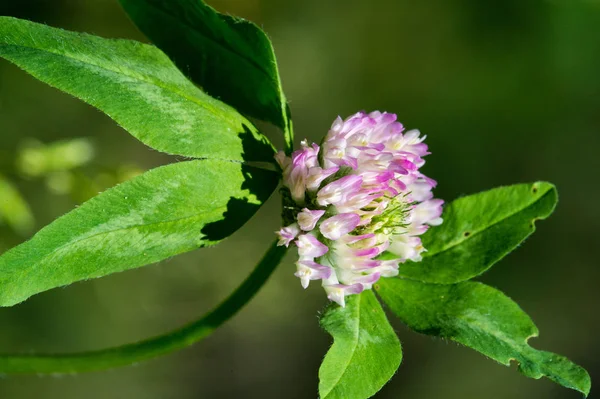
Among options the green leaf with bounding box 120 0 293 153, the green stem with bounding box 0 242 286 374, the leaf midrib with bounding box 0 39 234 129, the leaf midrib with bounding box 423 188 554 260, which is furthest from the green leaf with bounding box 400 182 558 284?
the leaf midrib with bounding box 0 39 234 129

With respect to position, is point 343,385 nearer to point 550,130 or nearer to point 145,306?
point 145,306

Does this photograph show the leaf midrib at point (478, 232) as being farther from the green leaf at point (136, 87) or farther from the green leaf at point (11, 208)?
the green leaf at point (11, 208)

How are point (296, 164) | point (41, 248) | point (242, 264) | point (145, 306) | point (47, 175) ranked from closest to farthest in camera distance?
point (41, 248)
point (296, 164)
point (47, 175)
point (145, 306)
point (242, 264)

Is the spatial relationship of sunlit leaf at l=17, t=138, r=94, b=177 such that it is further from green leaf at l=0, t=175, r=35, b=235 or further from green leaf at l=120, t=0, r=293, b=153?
green leaf at l=120, t=0, r=293, b=153

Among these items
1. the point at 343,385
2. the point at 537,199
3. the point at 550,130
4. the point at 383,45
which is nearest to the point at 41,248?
the point at 343,385

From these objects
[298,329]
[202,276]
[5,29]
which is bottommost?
[298,329]

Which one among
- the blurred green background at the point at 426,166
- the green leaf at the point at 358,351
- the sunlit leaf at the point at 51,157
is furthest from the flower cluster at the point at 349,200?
the blurred green background at the point at 426,166
